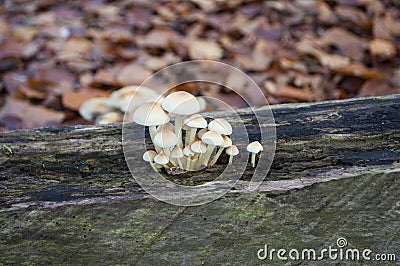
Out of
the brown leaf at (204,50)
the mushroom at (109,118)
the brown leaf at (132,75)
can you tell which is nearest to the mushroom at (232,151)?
the mushroom at (109,118)

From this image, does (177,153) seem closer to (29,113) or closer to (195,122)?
(195,122)

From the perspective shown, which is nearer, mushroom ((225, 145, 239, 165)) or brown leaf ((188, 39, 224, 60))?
mushroom ((225, 145, 239, 165))

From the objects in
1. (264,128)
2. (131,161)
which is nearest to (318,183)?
(264,128)

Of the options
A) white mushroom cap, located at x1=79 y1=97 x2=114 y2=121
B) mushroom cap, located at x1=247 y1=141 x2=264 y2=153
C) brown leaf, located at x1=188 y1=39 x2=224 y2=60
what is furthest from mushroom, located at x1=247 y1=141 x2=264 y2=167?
brown leaf, located at x1=188 y1=39 x2=224 y2=60

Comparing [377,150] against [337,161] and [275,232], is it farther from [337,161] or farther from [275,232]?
[275,232]

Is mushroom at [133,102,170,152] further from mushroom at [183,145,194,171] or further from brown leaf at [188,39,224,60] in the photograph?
brown leaf at [188,39,224,60]
